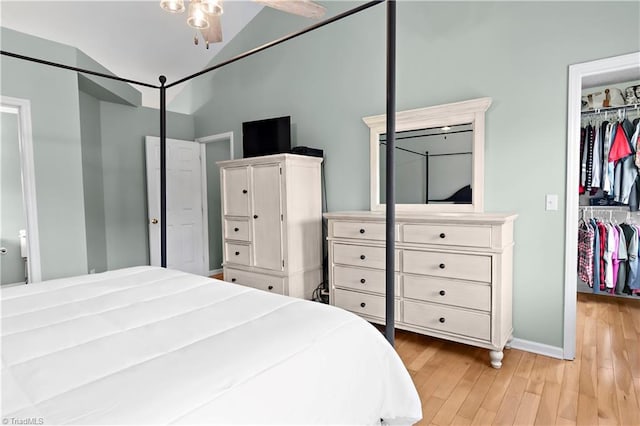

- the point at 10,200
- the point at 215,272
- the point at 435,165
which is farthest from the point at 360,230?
the point at 10,200

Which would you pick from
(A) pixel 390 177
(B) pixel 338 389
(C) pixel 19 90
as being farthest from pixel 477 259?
(C) pixel 19 90

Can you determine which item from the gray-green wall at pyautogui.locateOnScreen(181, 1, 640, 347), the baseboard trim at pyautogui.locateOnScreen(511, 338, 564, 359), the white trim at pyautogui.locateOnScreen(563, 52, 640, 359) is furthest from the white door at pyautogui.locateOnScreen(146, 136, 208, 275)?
the white trim at pyautogui.locateOnScreen(563, 52, 640, 359)

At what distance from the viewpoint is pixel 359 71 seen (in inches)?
131

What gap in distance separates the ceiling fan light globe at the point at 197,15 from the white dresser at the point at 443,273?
164 centimetres

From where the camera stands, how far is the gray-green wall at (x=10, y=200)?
11.3 ft

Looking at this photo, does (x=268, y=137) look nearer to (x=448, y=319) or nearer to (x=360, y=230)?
(x=360, y=230)

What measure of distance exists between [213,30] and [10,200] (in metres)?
2.76

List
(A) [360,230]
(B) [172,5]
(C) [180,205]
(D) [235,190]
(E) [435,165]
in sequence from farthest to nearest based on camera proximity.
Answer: (C) [180,205] → (D) [235,190] → (E) [435,165] → (A) [360,230] → (B) [172,5]

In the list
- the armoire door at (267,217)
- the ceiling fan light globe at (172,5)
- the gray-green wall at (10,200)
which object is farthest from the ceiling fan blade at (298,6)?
the gray-green wall at (10,200)

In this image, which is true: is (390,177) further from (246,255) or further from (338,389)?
(246,255)

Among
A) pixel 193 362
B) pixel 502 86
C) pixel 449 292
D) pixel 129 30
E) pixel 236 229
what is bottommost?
pixel 449 292

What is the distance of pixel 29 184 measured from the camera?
10.3 ft

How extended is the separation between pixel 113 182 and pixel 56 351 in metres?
3.93

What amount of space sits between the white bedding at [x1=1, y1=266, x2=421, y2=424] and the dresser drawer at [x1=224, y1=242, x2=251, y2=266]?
1.92m
